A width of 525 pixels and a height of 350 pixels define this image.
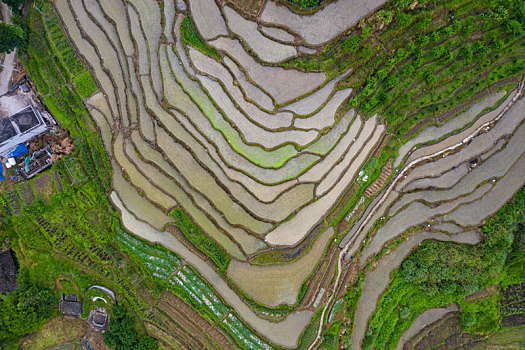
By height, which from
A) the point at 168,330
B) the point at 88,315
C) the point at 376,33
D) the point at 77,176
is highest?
the point at 376,33

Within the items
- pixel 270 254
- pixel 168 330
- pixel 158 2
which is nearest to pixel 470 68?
pixel 270 254

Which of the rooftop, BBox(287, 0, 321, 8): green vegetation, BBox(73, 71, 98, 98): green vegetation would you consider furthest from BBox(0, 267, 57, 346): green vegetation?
BBox(287, 0, 321, 8): green vegetation

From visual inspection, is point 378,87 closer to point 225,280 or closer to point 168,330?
point 225,280

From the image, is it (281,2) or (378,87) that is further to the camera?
(378,87)

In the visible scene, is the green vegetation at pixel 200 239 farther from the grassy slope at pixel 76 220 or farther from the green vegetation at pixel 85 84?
the green vegetation at pixel 85 84

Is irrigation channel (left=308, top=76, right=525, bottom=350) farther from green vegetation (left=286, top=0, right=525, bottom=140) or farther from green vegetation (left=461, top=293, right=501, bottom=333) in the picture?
green vegetation (left=461, top=293, right=501, bottom=333)

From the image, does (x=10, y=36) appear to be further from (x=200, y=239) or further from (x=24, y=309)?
(x=200, y=239)

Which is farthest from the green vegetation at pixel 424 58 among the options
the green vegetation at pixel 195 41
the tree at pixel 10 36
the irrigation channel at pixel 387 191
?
the tree at pixel 10 36
